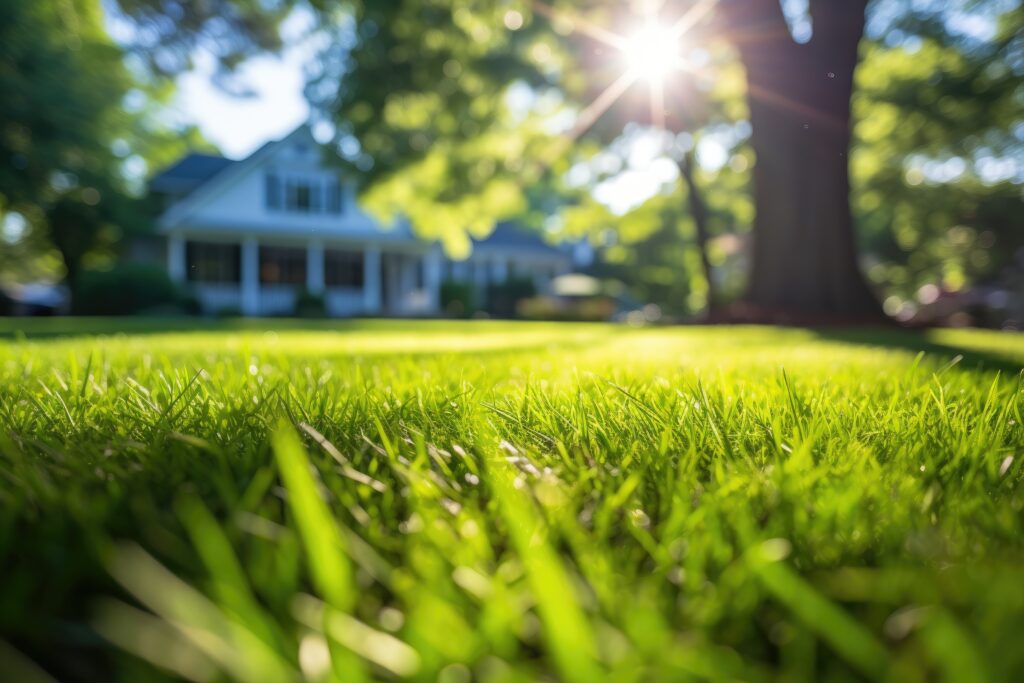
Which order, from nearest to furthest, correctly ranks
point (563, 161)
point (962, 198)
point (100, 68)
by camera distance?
point (563, 161) < point (100, 68) < point (962, 198)

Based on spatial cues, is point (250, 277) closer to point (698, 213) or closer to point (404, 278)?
point (404, 278)

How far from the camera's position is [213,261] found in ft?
94.6

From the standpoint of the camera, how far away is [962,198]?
3084 centimetres

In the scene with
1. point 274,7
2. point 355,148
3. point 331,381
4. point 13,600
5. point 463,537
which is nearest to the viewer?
point 13,600

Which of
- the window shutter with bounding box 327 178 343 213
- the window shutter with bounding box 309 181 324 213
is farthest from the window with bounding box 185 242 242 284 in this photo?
the window shutter with bounding box 327 178 343 213

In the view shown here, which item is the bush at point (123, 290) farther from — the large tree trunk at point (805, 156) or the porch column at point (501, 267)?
the porch column at point (501, 267)

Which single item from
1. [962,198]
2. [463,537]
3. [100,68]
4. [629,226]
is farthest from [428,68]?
[962,198]

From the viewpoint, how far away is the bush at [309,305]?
24.8 metres

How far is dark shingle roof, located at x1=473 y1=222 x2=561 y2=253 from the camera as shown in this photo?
3866 cm

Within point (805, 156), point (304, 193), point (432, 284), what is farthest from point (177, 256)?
point (805, 156)

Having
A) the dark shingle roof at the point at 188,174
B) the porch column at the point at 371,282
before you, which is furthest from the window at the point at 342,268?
the dark shingle roof at the point at 188,174

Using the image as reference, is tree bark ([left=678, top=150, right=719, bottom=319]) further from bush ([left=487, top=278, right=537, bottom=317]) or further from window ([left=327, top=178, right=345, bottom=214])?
window ([left=327, top=178, right=345, bottom=214])

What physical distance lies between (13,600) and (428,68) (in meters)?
15.9

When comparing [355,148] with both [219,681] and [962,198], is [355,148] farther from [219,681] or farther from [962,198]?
[962,198]
